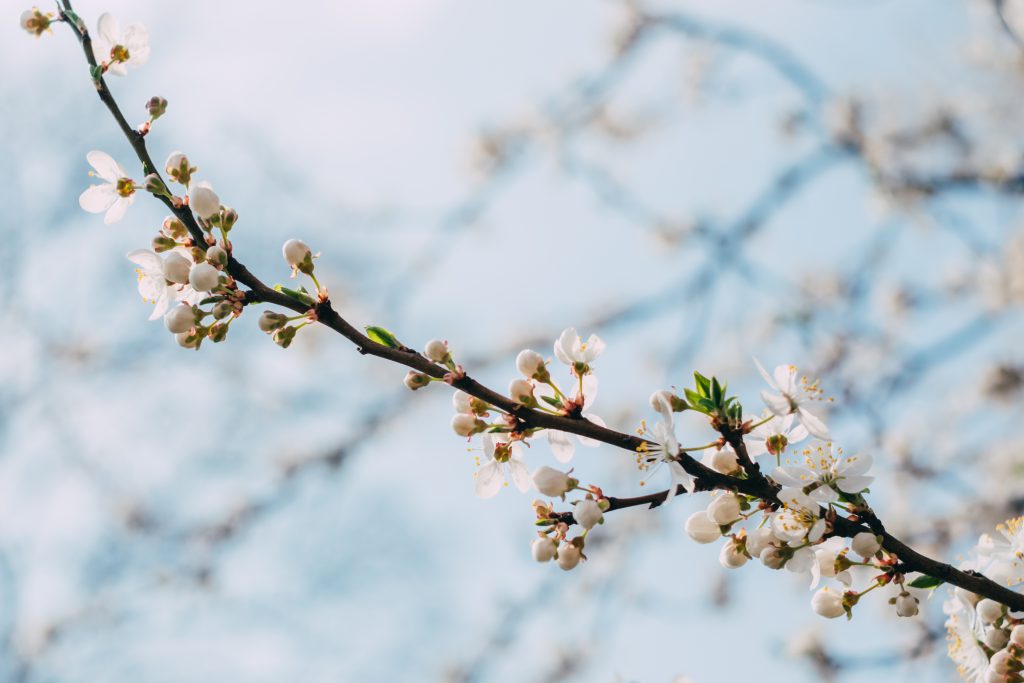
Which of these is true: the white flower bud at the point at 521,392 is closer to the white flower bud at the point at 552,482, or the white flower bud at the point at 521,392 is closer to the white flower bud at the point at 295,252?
the white flower bud at the point at 552,482

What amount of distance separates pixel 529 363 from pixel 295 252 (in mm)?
408

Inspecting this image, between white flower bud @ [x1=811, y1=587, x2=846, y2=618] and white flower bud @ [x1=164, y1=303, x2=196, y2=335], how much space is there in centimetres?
107

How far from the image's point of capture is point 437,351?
1187 mm

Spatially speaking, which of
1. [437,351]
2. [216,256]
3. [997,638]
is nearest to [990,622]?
[997,638]

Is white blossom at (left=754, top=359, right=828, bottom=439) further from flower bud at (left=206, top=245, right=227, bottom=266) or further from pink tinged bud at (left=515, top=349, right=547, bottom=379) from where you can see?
flower bud at (left=206, top=245, right=227, bottom=266)

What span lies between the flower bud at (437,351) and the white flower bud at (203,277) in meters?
0.32

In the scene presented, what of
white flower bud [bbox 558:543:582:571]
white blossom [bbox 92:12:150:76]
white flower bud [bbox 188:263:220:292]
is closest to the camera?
white flower bud [bbox 188:263:220:292]

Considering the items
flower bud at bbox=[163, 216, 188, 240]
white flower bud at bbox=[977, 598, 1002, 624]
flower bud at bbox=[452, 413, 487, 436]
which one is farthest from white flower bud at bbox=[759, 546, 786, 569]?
flower bud at bbox=[163, 216, 188, 240]

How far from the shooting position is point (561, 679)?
19.2 feet

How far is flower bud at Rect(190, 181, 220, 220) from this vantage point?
115 centimetres

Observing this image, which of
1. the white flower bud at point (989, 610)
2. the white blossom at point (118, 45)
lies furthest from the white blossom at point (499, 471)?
Result: the white blossom at point (118, 45)

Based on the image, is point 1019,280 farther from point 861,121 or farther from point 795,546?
point 795,546

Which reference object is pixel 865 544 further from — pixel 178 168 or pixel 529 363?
pixel 178 168

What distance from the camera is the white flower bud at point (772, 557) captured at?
1.14 metres
